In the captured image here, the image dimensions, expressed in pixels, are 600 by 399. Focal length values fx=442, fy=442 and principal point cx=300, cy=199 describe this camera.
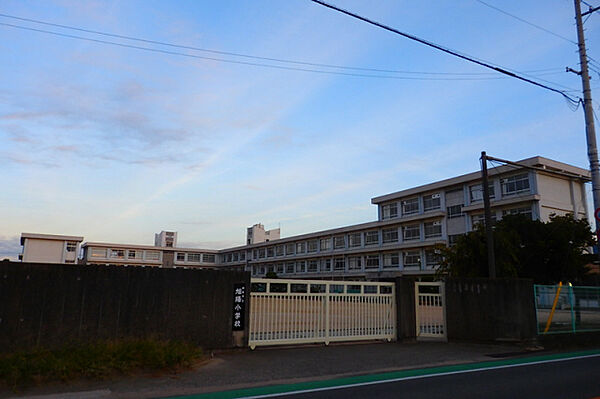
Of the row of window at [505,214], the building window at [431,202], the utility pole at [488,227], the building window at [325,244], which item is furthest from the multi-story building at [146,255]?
the utility pole at [488,227]

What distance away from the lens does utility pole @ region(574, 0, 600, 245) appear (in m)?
14.7

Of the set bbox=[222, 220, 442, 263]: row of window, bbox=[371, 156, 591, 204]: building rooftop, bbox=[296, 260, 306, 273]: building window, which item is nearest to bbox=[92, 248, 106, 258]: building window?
bbox=[222, 220, 442, 263]: row of window

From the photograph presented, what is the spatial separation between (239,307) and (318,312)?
Result: 2475 millimetres

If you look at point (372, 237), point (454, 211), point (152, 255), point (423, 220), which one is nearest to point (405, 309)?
point (454, 211)

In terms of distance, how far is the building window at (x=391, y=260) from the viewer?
5262cm

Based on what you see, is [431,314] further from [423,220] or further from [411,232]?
[411,232]

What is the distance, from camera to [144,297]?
9.88m

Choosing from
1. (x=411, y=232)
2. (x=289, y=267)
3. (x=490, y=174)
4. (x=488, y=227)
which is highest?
(x=490, y=174)

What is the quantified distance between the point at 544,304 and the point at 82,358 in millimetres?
12383

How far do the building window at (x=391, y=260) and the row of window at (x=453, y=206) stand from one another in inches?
184

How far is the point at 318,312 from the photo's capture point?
12344 mm

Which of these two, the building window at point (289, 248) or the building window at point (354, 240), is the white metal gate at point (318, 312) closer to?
the building window at point (354, 240)

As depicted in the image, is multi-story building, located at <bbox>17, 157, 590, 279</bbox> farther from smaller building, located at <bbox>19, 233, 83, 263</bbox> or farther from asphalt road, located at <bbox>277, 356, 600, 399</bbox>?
smaller building, located at <bbox>19, 233, 83, 263</bbox>

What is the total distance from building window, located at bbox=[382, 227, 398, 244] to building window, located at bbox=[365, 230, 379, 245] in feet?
Result: 4.60
